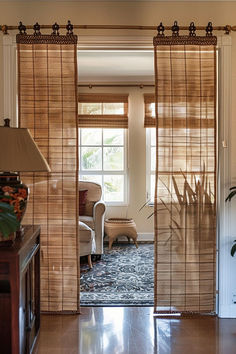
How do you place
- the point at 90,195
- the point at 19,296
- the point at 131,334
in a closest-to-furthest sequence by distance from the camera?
the point at 19,296
the point at 131,334
the point at 90,195

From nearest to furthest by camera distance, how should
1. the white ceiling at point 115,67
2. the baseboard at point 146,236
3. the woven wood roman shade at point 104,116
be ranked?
the white ceiling at point 115,67 → the woven wood roman shade at point 104,116 → the baseboard at point 146,236

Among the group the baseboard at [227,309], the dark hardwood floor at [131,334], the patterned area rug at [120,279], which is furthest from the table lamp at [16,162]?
the baseboard at [227,309]

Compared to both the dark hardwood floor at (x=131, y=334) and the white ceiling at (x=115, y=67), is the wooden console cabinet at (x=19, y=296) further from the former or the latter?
the white ceiling at (x=115, y=67)

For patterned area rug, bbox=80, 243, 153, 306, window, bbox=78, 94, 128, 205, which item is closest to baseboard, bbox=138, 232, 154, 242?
patterned area rug, bbox=80, 243, 153, 306

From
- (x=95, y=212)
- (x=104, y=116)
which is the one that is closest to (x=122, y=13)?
(x=95, y=212)

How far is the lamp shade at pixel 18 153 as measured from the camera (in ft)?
6.98

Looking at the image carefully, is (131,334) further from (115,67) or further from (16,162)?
(115,67)

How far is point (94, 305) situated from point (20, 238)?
1.48m

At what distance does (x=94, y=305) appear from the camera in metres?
3.41

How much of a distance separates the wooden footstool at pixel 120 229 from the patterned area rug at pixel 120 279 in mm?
197

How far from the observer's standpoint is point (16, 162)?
7.04 feet

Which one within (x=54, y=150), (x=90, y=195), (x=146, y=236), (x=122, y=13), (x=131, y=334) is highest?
(x=122, y=13)

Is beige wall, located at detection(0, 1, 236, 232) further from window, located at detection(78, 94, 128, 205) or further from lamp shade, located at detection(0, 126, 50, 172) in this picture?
window, located at detection(78, 94, 128, 205)

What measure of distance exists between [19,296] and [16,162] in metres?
0.76
